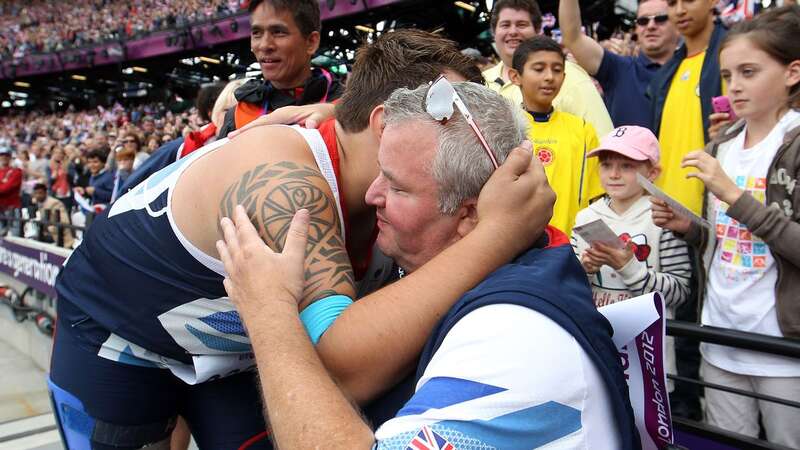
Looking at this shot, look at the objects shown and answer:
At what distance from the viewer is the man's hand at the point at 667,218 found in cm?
248

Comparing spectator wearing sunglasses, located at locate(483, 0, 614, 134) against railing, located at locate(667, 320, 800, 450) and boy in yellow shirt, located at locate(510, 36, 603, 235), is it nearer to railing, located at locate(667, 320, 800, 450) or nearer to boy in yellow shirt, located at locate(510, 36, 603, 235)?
boy in yellow shirt, located at locate(510, 36, 603, 235)

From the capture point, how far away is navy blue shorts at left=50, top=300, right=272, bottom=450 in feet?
6.38

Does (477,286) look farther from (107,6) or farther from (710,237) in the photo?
(107,6)

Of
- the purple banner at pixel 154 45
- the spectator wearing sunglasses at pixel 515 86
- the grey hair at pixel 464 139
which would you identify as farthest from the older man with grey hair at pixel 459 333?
the purple banner at pixel 154 45

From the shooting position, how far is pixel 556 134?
3307 mm

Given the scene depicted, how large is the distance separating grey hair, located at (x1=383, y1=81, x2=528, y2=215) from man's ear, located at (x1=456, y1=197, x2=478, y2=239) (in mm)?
17

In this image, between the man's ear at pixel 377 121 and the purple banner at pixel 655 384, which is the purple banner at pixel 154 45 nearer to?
the man's ear at pixel 377 121

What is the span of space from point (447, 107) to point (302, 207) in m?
0.38

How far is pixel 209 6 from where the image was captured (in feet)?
92.8

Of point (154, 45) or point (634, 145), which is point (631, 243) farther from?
point (154, 45)

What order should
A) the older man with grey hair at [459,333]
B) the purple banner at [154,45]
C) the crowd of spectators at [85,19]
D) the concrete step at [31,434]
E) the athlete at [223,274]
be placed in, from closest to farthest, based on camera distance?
the older man with grey hair at [459,333] → the athlete at [223,274] → the concrete step at [31,434] → the purple banner at [154,45] → the crowd of spectators at [85,19]

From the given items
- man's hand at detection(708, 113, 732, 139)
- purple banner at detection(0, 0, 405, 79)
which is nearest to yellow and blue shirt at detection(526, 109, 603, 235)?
man's hand at detection(708, 113, 732, 139)

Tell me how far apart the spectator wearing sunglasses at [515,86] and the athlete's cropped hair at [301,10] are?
1.11 meters

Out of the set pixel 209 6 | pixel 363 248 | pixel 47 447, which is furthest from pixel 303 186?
pixel 209 6
